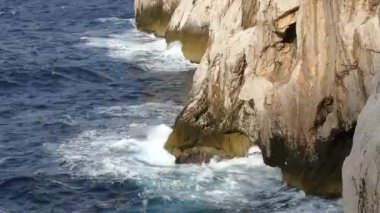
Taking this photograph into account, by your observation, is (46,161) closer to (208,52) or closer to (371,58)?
(208,52)

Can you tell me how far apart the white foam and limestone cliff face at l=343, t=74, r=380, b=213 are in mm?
35290

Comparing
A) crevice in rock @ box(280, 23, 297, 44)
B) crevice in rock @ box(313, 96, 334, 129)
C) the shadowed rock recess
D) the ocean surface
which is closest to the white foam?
the ocean surface

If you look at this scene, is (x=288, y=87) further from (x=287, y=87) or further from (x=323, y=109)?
(x=323, y=109)

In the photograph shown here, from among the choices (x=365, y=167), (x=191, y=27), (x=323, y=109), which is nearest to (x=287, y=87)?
(x=323, y=109)

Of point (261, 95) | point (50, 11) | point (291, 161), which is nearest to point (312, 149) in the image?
point (291, 161)

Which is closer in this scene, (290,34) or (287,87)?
(287,87)

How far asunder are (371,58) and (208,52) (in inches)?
477

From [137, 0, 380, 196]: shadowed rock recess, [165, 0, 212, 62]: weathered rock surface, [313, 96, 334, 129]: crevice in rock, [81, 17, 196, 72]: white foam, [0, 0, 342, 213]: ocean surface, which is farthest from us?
[81, 17, 196, 72]: white foam

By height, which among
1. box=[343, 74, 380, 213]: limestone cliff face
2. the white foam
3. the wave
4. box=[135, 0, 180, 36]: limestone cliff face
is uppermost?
box=[135, 0, 180, 36]: limestone cliff face

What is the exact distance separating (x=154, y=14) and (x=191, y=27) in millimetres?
10325

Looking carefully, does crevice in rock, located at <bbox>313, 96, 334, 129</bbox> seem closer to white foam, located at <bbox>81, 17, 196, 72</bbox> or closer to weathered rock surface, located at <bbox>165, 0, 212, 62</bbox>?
weathered rock surface, located at <bbox>165, 0, 212, 62</bbox>

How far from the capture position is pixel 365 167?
21625 millimetres

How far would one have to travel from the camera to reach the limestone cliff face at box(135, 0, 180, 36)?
6625 centimetres

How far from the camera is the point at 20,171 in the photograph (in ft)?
131
